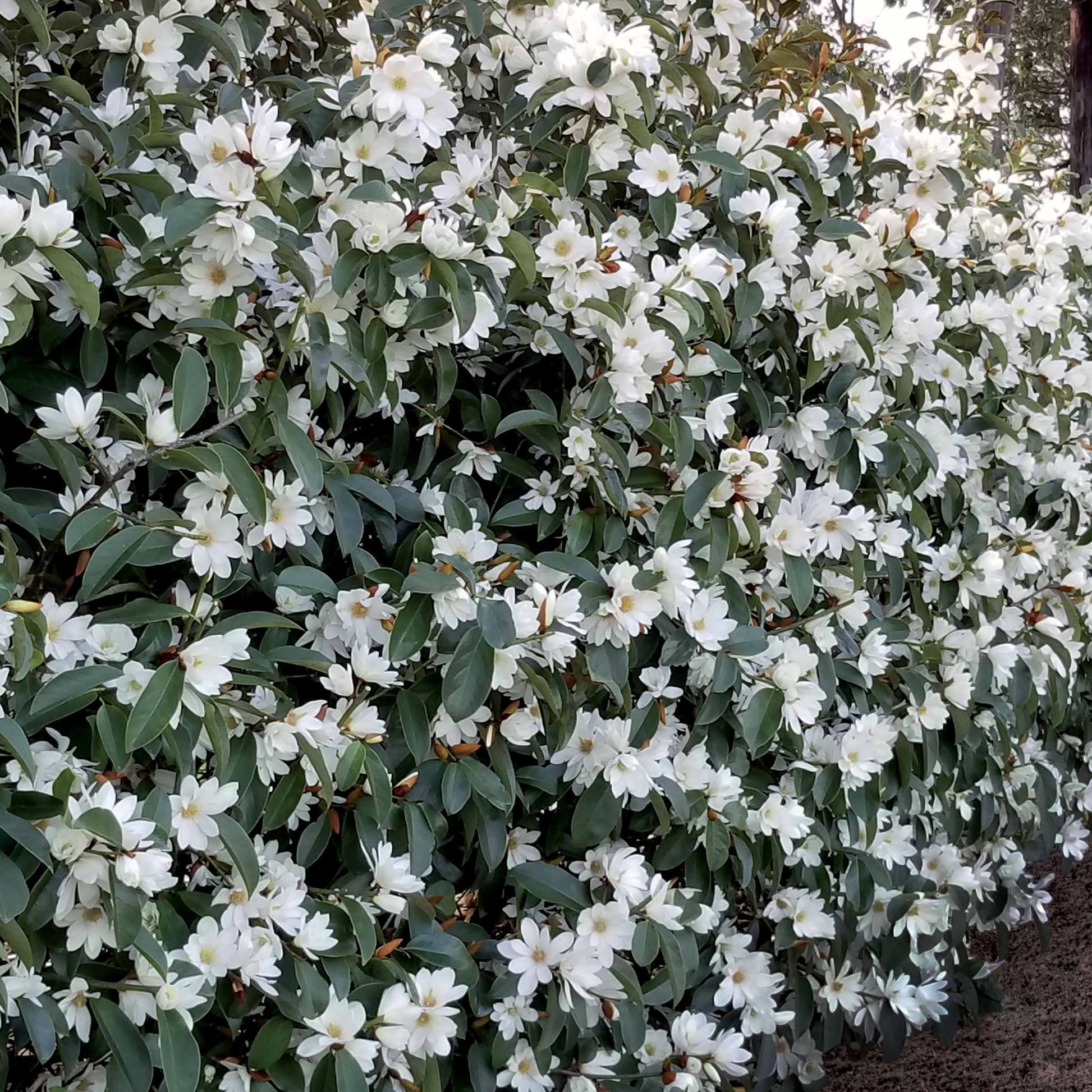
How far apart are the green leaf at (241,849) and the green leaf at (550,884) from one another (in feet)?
1.24

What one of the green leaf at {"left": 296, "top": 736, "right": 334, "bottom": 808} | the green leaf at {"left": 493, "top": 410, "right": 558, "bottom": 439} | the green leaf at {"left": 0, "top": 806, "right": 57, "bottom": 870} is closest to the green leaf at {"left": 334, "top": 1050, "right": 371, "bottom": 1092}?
the green leaf at {"left": 296, "top": 736, "right": 334, "bottom": 808}

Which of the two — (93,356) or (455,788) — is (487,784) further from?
(93,356)

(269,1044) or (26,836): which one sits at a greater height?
(26,836)

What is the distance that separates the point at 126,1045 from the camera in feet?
3.30

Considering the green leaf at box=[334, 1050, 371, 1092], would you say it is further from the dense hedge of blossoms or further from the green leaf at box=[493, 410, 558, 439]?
the green leaf at box=[493, 410, 558, 439]

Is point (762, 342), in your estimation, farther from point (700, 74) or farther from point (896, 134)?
point (896, 134)

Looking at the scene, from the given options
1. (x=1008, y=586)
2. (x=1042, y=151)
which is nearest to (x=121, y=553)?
(x=1008, y=586)

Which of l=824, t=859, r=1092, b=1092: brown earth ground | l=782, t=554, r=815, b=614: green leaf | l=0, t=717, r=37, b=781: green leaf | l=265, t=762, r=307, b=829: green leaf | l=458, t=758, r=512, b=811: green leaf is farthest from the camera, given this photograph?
l=824, t=859, r=1092, b=1092: brown earth ground

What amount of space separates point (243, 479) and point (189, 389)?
0.10m

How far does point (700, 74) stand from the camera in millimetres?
1671

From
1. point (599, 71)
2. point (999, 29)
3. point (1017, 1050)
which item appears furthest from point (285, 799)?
point (999, 29)

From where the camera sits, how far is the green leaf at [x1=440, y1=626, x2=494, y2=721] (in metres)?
1.21

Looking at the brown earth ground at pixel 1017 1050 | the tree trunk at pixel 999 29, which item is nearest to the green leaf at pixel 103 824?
the brown earth ground at pixel 1017 1050

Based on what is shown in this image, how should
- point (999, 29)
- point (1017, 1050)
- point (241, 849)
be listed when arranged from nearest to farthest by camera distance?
point (241, 849)
point (1017, 1050)
point (999, 29)
